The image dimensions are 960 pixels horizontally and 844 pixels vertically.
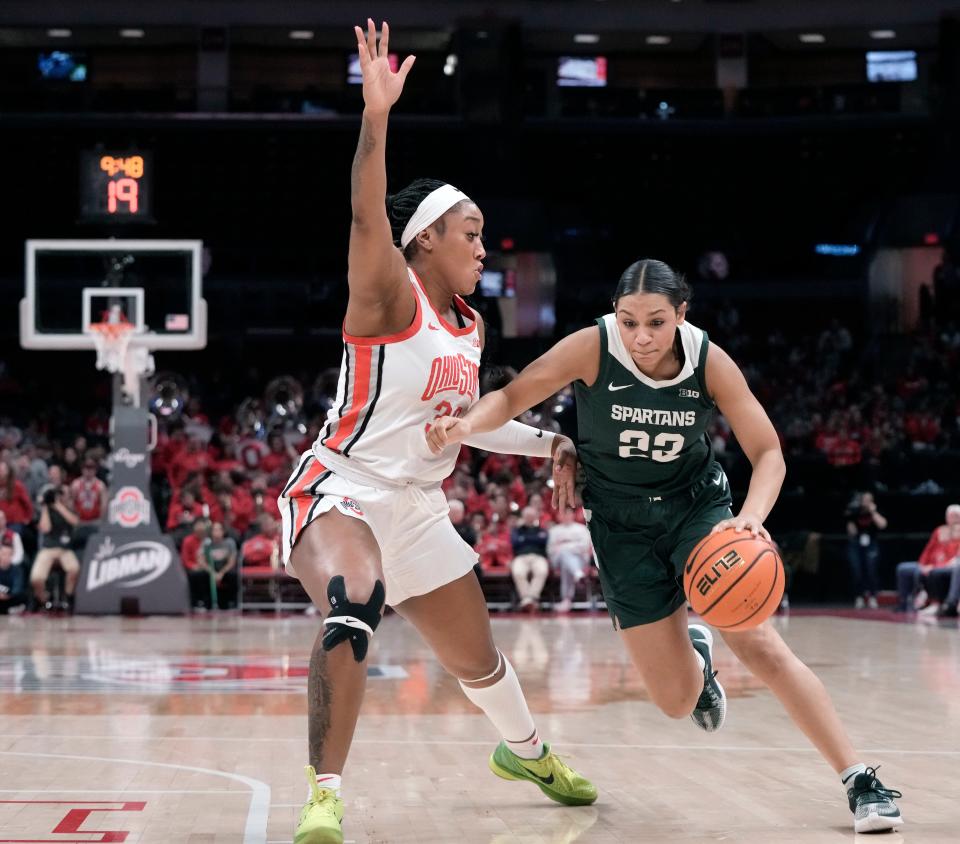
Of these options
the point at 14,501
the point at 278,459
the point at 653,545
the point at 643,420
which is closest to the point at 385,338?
the point at 643,420

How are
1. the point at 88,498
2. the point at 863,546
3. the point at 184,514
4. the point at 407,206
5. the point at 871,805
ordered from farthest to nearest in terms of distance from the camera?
the point at 863,546
the point at 88,498
the point at 184,514
the point at 407,206
the point at 871,805

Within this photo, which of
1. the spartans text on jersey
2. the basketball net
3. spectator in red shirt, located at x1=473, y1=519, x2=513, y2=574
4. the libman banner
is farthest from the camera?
spectator in red shirt, located at x1=473, y1=519, x2=513, y2=574

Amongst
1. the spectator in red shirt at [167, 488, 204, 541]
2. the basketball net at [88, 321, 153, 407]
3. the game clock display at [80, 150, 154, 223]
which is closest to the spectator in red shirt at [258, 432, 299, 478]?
the spectator in red shirt at [167, 488, 204, 541]

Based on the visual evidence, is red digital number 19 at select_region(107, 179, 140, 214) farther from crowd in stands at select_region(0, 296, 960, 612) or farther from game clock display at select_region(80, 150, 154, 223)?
crowd in stands at select_region(0, 296, 960, 612)

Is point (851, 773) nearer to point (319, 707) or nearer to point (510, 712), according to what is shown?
point (510, 712)

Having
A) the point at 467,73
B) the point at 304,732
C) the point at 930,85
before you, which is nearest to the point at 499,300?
the point at 467,73

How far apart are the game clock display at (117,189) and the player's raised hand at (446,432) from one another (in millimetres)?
11583

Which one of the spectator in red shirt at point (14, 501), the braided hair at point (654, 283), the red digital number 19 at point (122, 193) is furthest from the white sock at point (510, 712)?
the spectator in red shirt at point (14, 501)

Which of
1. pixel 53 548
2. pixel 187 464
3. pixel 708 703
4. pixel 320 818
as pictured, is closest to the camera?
pixel 320 818

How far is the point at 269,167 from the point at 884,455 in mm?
13937

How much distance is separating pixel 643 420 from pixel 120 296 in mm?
12071

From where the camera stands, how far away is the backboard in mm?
15477

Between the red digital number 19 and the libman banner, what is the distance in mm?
3672

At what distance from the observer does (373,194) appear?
4.03 metres
